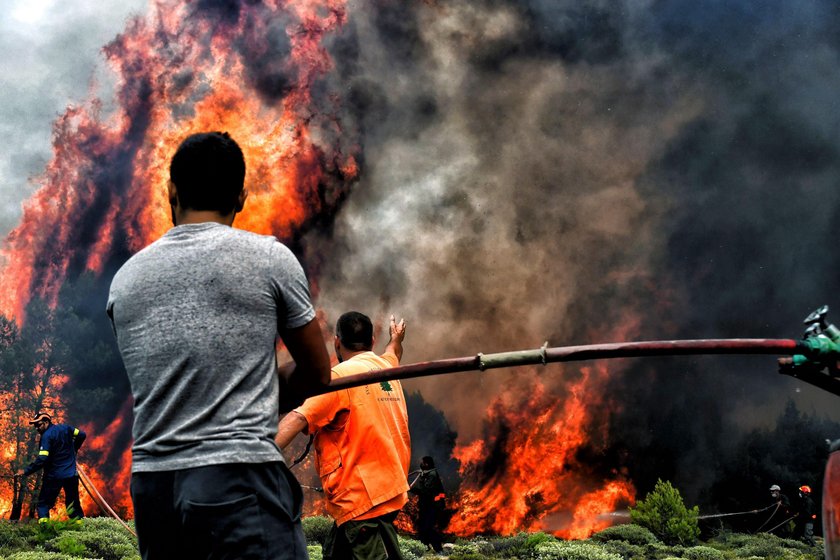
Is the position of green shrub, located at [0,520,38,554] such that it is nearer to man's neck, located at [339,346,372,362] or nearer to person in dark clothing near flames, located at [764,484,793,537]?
man's neck, located at [339,346,372,362]

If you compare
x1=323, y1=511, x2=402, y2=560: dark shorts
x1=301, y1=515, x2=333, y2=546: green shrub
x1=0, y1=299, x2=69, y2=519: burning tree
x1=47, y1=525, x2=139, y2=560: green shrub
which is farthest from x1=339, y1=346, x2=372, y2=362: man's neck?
x1=0, y1=299, x2=69, y2=519: burning tree

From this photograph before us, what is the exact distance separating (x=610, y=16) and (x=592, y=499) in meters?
14.9

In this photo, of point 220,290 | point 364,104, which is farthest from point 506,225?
point 220,290

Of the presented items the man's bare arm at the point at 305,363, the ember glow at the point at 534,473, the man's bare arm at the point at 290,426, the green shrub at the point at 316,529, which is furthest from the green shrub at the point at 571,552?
the man's bare arm at the point at 305,363

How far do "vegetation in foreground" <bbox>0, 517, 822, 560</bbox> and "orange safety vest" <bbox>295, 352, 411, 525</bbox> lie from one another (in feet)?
24.8

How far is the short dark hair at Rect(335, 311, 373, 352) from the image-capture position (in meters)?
4.09

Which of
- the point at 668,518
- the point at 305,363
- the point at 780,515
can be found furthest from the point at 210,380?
the point at 780,515

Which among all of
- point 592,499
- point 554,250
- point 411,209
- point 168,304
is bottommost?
point 592,499

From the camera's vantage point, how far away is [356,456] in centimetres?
362

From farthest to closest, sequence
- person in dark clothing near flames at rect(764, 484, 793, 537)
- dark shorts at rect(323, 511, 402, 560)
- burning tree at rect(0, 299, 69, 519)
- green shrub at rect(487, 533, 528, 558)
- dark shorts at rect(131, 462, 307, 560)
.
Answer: burning tree at rect(0, 299, 69, 519) → person in dark clothing near flames at rect(764, 484, 793, 537) → green shrub at rect(487, 533, 528, 558) → dark shorts at rect(323, 511, 402, 560) → dark shorts at rect(131, 462, 307, 560)

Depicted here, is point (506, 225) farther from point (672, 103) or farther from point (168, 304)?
point (168, 304)

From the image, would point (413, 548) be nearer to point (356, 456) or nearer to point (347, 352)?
point (347, 352)

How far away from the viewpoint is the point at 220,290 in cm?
172

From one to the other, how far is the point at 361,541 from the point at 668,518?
12.8 m
